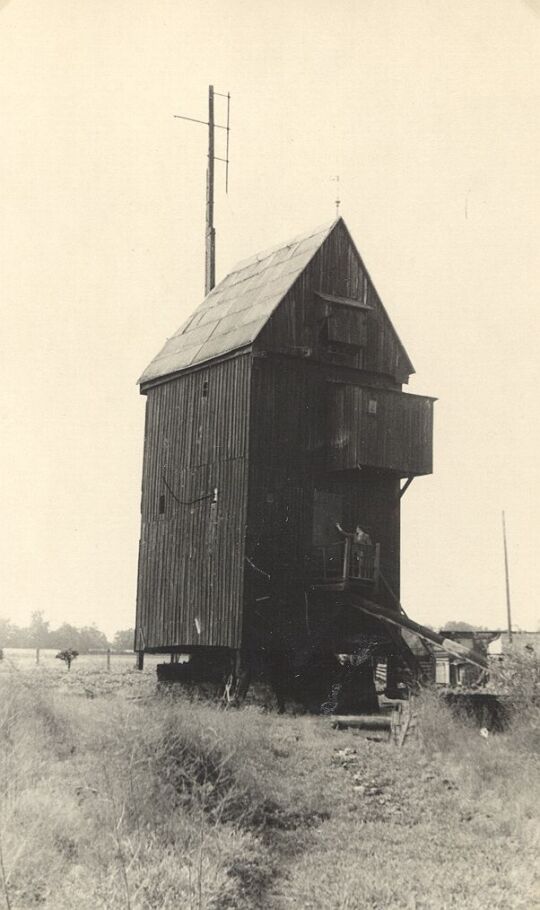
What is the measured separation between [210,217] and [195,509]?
42.5 ft

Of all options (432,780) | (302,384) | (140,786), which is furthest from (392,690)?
(140,786)

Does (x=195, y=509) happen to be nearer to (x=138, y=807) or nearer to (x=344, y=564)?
(x=344, y=564)

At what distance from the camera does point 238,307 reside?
28625 millimetres

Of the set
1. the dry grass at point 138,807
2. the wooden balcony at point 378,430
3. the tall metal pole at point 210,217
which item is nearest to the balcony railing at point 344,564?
the wooden balcony at point 378,430

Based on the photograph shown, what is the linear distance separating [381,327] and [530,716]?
13.9 m

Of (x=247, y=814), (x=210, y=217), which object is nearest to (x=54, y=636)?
(x=210, y=217)

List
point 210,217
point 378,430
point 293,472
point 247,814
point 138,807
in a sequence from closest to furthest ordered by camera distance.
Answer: point 138,807 → point 247,814 → point 293,472 → point 378,430 → point 210,217

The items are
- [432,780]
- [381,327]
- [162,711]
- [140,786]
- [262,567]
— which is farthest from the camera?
[381,327]

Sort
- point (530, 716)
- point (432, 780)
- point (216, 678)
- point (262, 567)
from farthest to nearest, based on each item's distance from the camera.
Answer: point (216, 678) → point (262, 567) → point (530, 716) → point (432, 780)

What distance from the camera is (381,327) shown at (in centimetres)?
2820

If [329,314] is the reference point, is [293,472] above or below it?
below

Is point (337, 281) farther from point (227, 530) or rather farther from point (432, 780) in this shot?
point (432, 780)

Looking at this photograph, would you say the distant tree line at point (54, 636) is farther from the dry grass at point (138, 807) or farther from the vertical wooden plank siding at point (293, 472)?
the dry grass at point (138, 807)

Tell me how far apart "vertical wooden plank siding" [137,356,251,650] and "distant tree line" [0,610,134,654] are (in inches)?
2901
